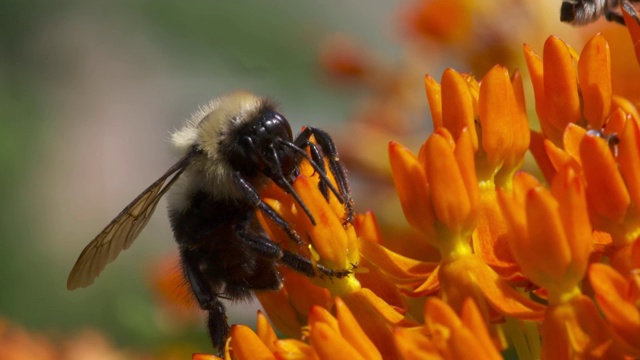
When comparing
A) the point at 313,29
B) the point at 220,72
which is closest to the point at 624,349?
the point at 313,29

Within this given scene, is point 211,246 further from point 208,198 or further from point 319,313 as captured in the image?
point 319,313

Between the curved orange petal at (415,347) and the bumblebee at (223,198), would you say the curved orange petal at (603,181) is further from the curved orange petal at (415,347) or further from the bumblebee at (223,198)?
the bumblebee at (223,198)

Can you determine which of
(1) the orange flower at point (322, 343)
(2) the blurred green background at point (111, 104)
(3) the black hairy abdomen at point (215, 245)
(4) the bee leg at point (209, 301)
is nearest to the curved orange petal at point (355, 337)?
(1) the orange flower at point (322, 343)

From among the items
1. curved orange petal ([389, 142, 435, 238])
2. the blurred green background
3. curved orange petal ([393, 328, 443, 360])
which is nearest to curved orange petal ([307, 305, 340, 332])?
curved orange petal ([393, 328, 443, 360])

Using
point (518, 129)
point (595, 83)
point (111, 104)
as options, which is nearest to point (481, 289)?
point (518, 129)

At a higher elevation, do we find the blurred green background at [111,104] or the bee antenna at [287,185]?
the blurred green background at [111,104]

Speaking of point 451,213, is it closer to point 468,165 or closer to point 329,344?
point 468,165
